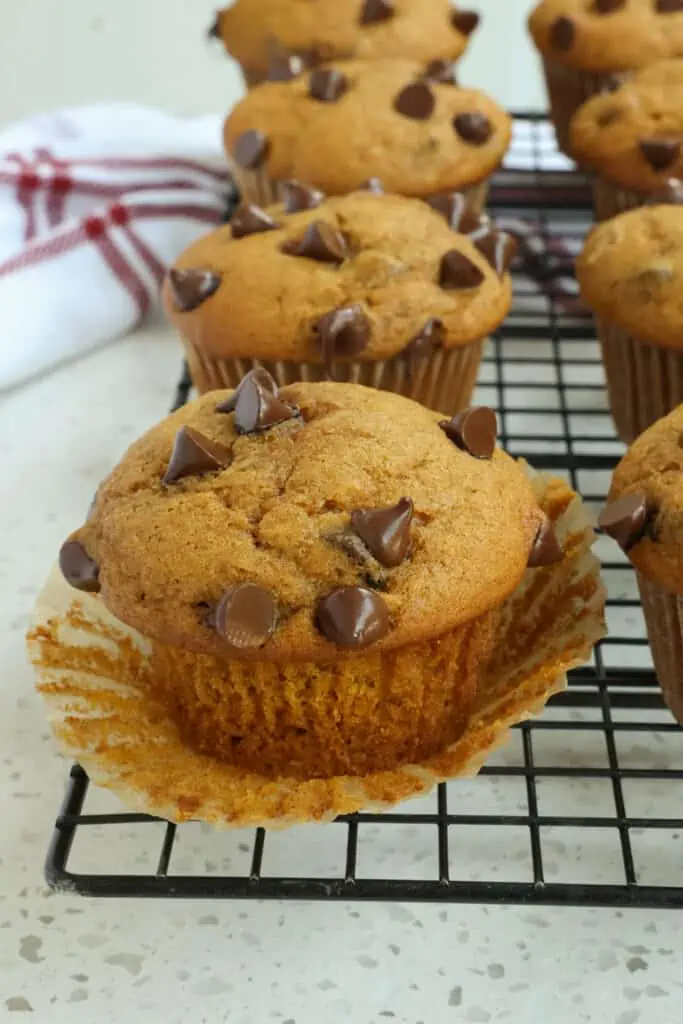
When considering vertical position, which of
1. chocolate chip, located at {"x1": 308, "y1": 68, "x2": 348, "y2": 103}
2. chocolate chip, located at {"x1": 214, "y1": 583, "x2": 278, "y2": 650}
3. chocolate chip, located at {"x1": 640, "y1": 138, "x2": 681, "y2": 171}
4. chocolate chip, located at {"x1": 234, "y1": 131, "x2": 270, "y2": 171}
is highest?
chocolate chip, located at {"x1": 214, "y1": 583, "x2": 278, "y2": 650}

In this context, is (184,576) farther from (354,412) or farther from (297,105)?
(297,105)

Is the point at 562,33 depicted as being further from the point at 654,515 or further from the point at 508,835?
the point at 508,835

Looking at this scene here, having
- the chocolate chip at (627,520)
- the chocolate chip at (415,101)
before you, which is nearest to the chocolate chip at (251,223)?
the chocolate chip at (415,101)

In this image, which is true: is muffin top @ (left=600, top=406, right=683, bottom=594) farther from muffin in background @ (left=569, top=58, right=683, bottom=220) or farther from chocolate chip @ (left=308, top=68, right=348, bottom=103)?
chocolate chip @ (left=308, top=68, right=348, bottom=103)

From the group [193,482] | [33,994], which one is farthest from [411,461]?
[33,994]

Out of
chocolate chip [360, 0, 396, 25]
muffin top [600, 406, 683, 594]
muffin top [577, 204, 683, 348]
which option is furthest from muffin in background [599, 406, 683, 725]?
chocolate chip [360, 0, 396, 25]

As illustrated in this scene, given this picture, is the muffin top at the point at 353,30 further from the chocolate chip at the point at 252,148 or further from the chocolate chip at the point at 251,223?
the chocolate chip at the point at 251,223
